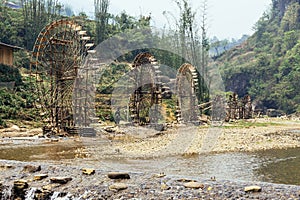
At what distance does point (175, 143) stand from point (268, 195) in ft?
30.8

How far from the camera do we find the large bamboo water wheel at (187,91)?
25.3 meters

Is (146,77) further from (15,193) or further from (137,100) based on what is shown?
(15,193)

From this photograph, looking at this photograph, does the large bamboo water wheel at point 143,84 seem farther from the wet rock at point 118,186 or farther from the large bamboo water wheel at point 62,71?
the wet rock at point 118,186

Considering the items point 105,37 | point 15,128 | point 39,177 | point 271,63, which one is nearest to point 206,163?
point 39,177

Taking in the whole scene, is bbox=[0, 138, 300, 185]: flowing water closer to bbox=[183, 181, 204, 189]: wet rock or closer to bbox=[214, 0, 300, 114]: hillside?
bbox=[183, 181, 204, 189]: wet rock

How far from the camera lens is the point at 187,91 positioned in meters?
26.2

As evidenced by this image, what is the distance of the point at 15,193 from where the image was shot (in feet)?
26.7

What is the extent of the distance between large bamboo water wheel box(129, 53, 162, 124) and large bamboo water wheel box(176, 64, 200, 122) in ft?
4.65

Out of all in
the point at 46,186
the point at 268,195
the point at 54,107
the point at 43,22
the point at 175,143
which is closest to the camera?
the point at 268,195

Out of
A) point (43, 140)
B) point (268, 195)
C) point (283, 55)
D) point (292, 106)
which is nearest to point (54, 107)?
point (43, 140)

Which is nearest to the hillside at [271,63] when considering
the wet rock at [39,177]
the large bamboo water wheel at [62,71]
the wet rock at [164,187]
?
the large bamboo water wheel at [62,71]

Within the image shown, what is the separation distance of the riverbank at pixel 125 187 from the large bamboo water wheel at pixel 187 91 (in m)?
16.8

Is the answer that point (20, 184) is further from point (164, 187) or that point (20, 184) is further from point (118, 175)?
point (164, 187)

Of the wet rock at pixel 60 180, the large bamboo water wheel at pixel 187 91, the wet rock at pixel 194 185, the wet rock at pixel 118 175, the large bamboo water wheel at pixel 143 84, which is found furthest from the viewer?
the large bamboo water wheel at pixel 187 91
